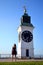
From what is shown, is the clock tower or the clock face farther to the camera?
the clock face

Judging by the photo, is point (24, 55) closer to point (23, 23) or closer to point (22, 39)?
point (22, 39)

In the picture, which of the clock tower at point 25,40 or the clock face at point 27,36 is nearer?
the clock tower at point 25,40

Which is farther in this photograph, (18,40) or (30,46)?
(18,40)

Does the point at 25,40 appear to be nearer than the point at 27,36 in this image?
Yes

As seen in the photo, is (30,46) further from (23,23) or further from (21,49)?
(23,23)

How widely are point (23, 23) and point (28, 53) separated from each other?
24.3ft

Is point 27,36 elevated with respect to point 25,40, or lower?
elevated

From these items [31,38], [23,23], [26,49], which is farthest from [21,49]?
[23,23]

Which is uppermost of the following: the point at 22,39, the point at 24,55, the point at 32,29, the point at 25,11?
the point at 25,11

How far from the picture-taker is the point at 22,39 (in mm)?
39750

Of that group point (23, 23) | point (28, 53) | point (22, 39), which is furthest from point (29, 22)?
point (28, 53)

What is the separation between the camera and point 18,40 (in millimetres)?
42625

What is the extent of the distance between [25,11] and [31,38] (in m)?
7.57

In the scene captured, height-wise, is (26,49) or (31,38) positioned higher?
(31,38)
